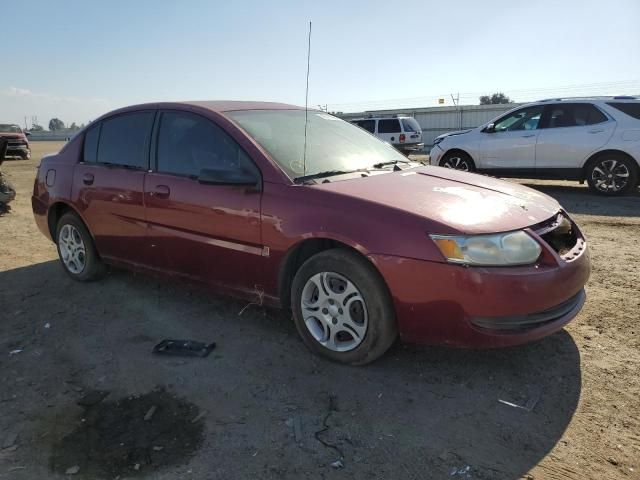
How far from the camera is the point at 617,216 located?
7703mm

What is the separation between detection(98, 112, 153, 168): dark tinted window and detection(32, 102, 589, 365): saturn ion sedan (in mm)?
15

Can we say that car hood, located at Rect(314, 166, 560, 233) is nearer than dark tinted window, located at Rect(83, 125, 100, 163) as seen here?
Yes

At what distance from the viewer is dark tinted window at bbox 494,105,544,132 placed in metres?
10.1

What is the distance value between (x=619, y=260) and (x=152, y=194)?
14.8 feet

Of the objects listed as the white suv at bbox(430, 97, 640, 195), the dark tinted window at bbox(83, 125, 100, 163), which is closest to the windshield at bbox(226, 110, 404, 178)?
the dark tinted window at bbox(83, 125, 100, 163)

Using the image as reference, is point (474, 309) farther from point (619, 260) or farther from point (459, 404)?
point (619, 260)

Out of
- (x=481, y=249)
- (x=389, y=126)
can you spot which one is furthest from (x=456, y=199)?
(x=389, y=126)

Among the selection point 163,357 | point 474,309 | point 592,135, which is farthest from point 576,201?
point 163,357

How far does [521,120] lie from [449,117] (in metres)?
23.3

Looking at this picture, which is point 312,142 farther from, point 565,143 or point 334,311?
point 565,143

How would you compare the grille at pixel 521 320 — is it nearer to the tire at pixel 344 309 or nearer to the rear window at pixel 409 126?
the tire at pixel 344 309

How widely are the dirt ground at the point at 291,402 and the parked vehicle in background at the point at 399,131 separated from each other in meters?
17.1

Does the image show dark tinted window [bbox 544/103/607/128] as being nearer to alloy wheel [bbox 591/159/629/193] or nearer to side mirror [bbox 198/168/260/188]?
alloy wheel [bbox 591/159/629/193]

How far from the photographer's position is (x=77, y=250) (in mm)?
5141
